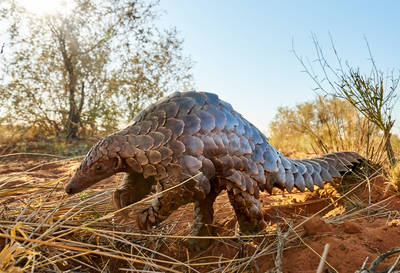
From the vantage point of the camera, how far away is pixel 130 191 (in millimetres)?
2094

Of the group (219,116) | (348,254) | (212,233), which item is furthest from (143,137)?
(348,254)

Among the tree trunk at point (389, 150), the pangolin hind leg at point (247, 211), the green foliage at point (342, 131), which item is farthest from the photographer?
the green foliage at point (342, 131)

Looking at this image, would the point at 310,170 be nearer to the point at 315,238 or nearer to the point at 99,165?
the point at 315,238

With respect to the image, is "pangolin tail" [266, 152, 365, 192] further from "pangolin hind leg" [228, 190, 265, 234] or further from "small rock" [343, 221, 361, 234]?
"small rock" [343, 221, 361, 234]

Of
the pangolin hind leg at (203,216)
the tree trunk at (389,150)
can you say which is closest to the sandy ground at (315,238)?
the pangolin hind leg at (203,216)

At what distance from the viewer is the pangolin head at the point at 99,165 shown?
6.22ft

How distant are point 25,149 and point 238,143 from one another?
8986mm

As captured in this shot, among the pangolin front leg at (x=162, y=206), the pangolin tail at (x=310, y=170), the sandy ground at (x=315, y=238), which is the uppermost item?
the pangolin tail at (x=310, y=170)

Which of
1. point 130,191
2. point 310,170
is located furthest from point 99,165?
point 310,170

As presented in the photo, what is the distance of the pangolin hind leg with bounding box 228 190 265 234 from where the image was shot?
2037 mm

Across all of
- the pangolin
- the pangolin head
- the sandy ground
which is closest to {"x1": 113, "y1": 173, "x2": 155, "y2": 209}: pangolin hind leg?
the pangolin

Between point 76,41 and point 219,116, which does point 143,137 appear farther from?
point 76,41

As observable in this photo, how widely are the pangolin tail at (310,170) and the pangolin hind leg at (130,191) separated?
88 cm

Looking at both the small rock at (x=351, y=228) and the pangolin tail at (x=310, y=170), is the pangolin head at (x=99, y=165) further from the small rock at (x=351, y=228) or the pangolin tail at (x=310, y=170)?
the small rock at (x=351, y=228)
